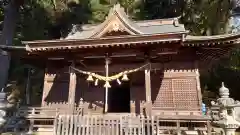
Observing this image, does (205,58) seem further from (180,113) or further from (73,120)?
(73,120)

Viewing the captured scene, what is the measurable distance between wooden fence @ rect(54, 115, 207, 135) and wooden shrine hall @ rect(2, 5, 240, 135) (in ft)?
0.43

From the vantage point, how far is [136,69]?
972 cm

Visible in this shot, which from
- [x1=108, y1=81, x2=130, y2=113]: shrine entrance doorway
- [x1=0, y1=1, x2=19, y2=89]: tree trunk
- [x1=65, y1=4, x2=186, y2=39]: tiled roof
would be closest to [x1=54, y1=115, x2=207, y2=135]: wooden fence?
[x1=65, y1=4, x2=186, y2=39]: tiled roof

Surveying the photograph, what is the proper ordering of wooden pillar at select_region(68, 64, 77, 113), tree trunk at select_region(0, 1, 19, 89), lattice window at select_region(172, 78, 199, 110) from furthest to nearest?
tree trunk at select_region(0, 1, 19, 89) < lattice window at select_region(172, 78, 199, 110) < wooden pillar at select_region(68, 64, 77, 113)

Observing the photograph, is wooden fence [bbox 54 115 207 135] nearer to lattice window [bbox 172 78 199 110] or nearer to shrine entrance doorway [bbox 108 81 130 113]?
lattice window [bbox 172 78 199 110]

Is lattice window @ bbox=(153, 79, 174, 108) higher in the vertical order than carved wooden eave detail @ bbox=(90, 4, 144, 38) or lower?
lower

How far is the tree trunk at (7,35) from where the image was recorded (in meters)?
16.6

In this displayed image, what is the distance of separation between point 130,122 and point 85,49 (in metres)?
3.82

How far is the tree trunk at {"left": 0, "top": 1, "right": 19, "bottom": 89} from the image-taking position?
16.6 m

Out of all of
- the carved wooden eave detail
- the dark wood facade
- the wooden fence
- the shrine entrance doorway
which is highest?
the carved wooden eave detail

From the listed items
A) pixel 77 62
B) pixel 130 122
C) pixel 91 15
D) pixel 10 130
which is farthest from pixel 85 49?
pixel 91 15

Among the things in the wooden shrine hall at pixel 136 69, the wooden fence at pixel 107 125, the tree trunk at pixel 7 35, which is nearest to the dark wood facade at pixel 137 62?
the wooden shrine hall at pixel 136 69

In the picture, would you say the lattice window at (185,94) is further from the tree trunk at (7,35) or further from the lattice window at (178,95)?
the tree trunk at (7,35)

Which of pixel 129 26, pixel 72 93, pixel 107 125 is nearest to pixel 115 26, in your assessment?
pixel 129 26
